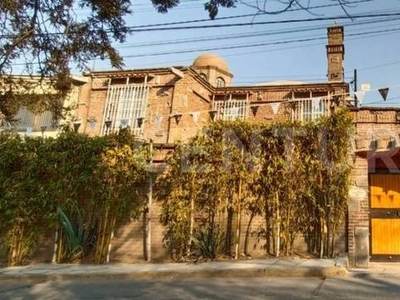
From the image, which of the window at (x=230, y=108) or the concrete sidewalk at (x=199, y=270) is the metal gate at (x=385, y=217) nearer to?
the concrete sidewalk at (x=199, y=270)

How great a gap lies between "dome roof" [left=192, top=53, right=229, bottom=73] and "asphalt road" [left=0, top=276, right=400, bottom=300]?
22.2m

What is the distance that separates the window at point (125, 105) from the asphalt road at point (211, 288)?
29.5 feet

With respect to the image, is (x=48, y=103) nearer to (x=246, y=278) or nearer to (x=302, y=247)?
(x=246, y=278)

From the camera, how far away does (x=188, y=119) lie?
17219mm

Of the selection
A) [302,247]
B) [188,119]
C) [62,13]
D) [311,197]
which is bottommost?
[302,247]

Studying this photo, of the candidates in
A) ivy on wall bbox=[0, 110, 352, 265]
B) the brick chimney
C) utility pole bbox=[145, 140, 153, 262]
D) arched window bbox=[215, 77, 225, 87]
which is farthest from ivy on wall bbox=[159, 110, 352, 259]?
arched window bbox=[215, 77, 225, 87]

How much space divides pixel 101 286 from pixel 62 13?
4.76 metres

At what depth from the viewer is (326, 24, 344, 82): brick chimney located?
1833 cm

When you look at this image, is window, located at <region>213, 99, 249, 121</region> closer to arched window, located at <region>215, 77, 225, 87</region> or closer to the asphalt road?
arched window, located at <region>215, 77, 225, 87</region>

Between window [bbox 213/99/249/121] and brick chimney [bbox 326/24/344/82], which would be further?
window [bbox 213/99/249/121]

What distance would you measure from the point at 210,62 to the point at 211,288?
23.7 m

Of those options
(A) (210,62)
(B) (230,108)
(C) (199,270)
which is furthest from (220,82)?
(C) (199,270)

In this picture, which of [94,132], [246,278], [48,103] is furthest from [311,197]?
[94,132]

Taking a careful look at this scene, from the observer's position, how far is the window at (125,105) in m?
17.6
